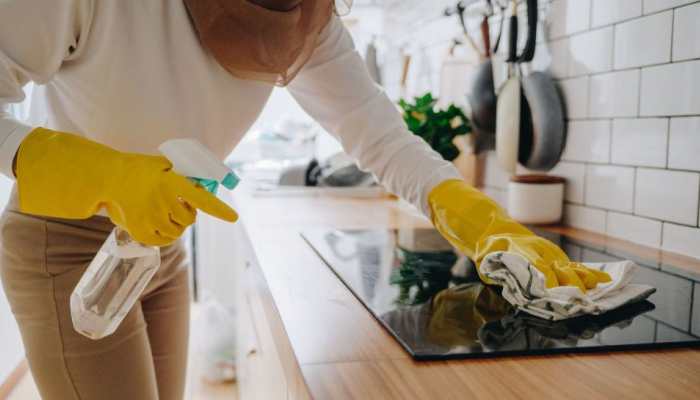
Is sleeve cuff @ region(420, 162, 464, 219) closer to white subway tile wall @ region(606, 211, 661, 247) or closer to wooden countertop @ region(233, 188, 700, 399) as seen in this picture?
wooden countertop @ region(233, 188, 700, 399)

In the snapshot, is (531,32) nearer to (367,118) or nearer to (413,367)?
(367,118)

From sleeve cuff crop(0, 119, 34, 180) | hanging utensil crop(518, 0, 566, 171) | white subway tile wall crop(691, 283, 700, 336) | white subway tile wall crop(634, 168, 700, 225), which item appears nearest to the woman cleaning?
sleeve cuff crop(0, 119, 34, 180)

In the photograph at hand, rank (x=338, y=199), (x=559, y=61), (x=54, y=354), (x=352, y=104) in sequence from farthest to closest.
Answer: (x=338, y=199), (x=559, y=61), (x=352, y=104), (x=54, y=354)

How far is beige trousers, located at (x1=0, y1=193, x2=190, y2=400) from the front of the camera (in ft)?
2.39

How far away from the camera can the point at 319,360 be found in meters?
0.54

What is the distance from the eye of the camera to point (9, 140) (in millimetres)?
605

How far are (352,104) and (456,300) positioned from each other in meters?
0.35

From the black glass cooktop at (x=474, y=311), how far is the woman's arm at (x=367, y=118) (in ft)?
0.40

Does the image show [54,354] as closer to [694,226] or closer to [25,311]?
[25,311]

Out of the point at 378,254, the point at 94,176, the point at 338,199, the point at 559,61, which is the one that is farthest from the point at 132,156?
the point at 338,199

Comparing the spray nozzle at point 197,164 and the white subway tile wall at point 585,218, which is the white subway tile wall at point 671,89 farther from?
the spray nozzle at point 197,164

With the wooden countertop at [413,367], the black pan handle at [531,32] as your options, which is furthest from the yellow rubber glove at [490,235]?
the black pan handle at [531,32]

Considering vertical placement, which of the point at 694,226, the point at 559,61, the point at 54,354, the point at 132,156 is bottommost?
the point at 54,354

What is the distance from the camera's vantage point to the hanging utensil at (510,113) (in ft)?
4.26
